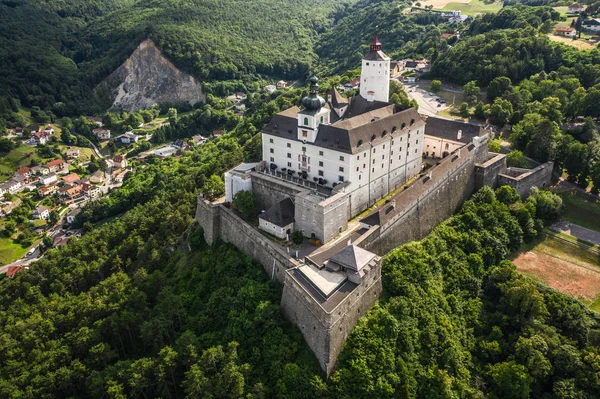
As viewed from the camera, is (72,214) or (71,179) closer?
(72,214)

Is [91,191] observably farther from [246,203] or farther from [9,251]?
[246,203]

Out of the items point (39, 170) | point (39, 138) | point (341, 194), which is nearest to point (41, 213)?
point (39, 170)

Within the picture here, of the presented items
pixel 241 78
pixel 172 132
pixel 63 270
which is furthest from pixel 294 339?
pixel 241 78

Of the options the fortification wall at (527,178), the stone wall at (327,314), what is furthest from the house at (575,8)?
the stone wall at (327,314)

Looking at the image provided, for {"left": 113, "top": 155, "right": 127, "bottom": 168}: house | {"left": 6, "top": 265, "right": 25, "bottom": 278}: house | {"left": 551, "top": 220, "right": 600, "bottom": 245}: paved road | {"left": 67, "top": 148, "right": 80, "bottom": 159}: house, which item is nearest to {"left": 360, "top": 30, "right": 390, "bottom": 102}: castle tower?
{"left": 551, "top": 220, "right": 600, "bottom": 245}: paved road

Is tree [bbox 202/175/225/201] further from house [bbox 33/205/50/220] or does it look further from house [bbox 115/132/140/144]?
house [bbox 115/132/140/144]
